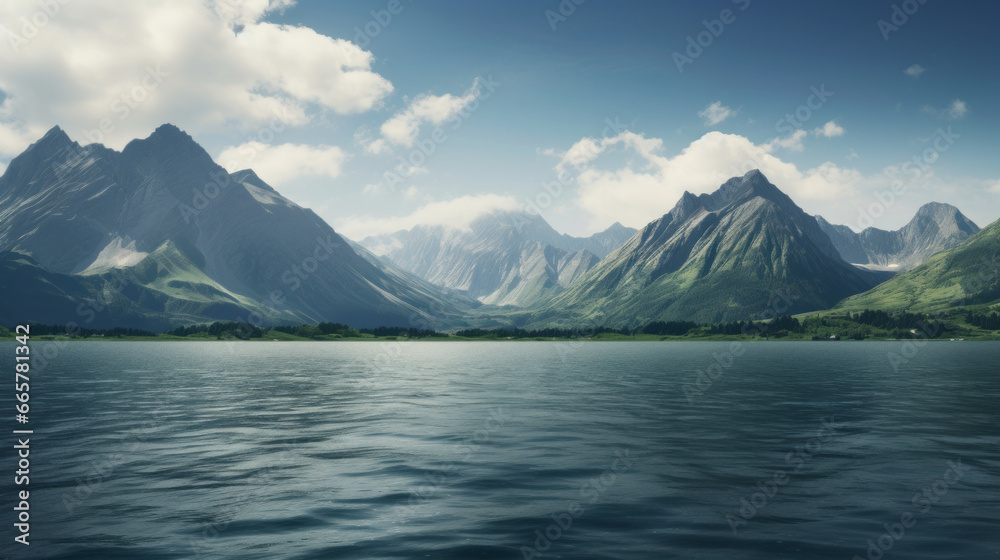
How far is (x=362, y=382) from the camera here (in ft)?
302

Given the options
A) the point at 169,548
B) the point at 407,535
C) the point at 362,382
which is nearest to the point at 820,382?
the point at 362,382

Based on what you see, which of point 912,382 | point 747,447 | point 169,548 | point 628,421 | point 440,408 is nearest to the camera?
point 169,548

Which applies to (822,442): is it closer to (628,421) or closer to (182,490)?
(628,421)

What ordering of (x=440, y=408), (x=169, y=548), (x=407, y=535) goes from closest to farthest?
(x=169, y=548) → (x=407, y=535) → (x=440, y=408)

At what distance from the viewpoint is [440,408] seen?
58.1 meters

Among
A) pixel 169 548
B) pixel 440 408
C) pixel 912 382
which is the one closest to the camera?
pixel 169 548

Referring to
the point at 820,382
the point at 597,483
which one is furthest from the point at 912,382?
the point at 597,483

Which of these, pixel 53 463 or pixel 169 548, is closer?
pixel 169 548

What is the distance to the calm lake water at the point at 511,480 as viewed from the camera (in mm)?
20469

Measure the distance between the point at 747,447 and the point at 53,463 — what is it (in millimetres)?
43282

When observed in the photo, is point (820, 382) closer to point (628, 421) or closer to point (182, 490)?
point (628, 421)

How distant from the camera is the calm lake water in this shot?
67.2 ft

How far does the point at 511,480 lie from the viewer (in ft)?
97.0

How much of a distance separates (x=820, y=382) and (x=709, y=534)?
264 ft
